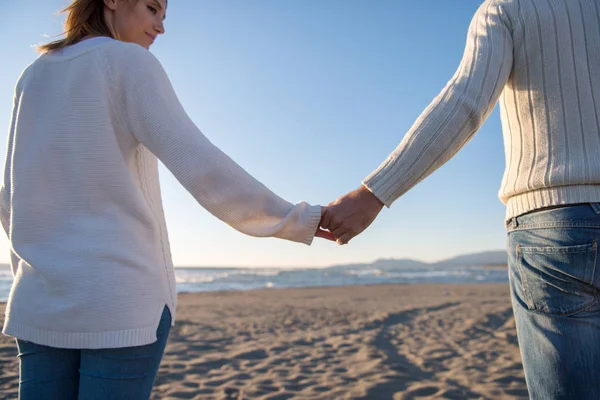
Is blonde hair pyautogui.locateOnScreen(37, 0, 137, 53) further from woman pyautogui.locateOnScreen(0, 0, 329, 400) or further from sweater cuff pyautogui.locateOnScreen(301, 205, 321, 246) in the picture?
sweater cuff pyautogui.locateOnScreen(301, 205, 321, 246)

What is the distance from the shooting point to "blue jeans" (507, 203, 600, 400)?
130cm

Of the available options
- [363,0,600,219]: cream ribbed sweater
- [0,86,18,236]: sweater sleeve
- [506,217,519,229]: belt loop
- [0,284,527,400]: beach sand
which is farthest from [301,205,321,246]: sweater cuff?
[0,284,527,400]: beach sand

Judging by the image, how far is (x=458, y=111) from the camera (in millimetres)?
1562

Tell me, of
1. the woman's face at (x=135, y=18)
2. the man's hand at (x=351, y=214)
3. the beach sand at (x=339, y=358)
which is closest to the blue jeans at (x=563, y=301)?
the man's hand at (x=351, y=214)

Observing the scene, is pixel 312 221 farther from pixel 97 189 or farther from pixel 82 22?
pixel 82 22

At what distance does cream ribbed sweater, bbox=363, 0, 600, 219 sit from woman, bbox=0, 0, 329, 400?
63cm

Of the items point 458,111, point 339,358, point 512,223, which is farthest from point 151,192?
point 339,358

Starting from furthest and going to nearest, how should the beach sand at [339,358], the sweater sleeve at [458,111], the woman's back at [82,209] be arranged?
the beach sand at [339,358], the sweater sleeve at [458,111], the woman's back at [82,209]

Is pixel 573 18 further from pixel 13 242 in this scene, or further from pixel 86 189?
pixel 13 242

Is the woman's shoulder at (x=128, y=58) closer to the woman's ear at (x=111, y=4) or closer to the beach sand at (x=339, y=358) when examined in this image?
the woman's ear at (x=111, y=4)

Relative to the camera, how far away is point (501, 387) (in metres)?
4.01

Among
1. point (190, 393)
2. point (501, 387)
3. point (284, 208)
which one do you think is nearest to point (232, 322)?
point (190, 393)

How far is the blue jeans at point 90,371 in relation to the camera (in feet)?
3.91

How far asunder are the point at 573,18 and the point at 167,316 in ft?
4.89
